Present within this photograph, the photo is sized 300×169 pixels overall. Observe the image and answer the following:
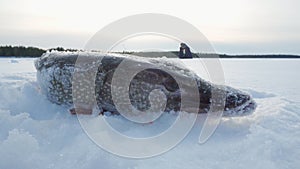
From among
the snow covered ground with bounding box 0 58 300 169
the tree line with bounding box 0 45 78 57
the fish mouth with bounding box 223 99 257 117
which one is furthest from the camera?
the tree line with bounding box 0 45 78 57

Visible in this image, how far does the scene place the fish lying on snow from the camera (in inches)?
115

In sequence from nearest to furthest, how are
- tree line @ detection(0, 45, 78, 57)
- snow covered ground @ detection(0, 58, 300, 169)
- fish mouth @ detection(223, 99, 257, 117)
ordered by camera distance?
snow covered ground @ detection(0, 58, 300, 169)
fish mouth @ detection(223, 99, 257, 117)
tree line @ detection(0, 45, 78, 57)

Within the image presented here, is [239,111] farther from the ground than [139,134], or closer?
farther from the ground

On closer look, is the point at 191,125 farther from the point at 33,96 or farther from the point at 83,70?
the point at 33,96

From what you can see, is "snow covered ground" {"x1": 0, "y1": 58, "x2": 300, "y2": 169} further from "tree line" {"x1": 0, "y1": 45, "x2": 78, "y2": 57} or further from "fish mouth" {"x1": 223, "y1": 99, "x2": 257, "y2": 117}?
"tree line" {"x1": 0, "y1": 45, "x2": 78, "y2": 57}

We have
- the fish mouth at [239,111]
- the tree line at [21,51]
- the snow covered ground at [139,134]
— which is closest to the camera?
the snow covered ground at [139,134]

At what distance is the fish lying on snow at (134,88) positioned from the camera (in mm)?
2912

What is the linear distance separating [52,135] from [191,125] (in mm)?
1178

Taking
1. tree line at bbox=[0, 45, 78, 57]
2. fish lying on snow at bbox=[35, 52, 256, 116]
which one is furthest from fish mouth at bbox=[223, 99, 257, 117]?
tree line at bbox=[0, 45, 78, 57]

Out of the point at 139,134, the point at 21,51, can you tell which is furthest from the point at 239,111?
the point at 21,51

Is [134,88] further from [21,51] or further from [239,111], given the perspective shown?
[21,51]

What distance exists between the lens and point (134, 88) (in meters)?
2.94

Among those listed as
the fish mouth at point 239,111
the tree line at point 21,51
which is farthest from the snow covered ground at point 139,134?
the tree line at point 21,51

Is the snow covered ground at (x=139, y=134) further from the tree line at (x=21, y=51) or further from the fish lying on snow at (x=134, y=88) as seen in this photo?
the tree line at (x=21, y=51)
